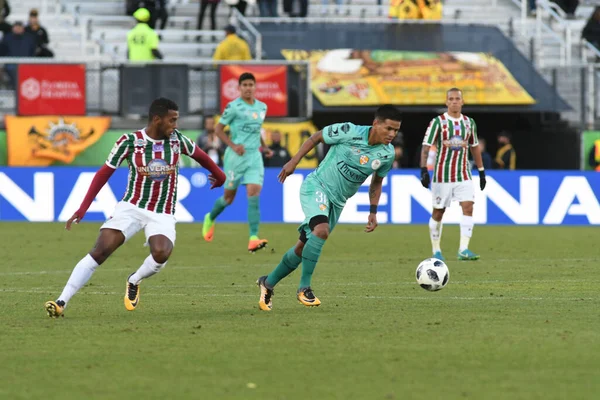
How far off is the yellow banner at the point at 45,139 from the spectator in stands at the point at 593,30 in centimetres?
1220

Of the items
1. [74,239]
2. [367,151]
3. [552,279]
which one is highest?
[367,151]

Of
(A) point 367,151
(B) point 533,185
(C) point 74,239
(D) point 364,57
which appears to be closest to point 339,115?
(D) point 364,57

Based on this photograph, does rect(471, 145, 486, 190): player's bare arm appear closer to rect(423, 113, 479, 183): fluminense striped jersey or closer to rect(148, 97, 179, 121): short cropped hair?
rect(423, 113, 479, 183): fluminense striped jersey

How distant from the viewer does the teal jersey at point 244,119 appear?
679 inches

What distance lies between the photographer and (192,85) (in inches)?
975

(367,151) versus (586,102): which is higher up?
(367,151)

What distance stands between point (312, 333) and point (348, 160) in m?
2.15

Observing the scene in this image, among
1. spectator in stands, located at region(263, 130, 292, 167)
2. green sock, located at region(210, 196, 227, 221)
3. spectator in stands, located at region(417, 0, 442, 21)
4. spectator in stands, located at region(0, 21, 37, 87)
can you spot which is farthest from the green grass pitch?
spectator in stands, located at region(417, 0, 442, 21)

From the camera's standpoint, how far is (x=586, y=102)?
26.8m

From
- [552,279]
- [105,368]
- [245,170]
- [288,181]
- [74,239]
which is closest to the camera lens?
[105,368]

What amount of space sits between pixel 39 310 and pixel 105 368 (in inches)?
127

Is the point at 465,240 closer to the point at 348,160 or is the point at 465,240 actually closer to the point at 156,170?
the point at 348,160

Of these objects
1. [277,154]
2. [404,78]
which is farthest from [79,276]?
[404,78]

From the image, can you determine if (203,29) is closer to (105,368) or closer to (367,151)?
(367,151)
